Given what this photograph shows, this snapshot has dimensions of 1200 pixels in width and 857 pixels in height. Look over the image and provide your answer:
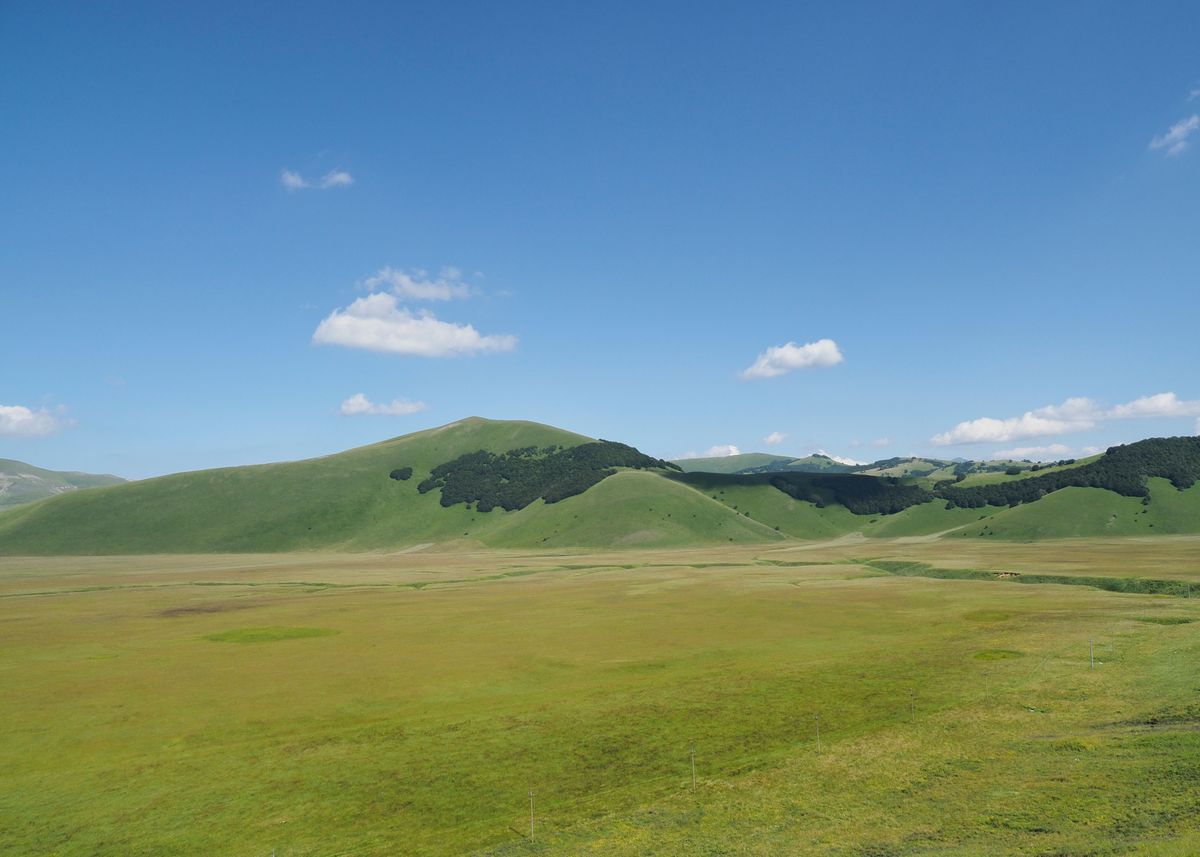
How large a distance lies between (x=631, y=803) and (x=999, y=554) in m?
153

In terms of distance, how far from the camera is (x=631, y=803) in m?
31.2

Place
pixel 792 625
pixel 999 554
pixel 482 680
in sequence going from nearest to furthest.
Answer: pixel 482 680 → pixel 792 625 → pixel 999 554

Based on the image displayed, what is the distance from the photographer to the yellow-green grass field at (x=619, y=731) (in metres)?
28.4

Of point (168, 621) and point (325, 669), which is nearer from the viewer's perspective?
point (325, 669)

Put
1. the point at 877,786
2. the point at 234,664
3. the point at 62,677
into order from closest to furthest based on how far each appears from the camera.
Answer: the point at 877,786 < the point at 62,677 < the point at 234,664

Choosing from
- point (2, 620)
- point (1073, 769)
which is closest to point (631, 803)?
point (1073, 769)

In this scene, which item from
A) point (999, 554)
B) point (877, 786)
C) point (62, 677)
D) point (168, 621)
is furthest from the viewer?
point (999, 554)

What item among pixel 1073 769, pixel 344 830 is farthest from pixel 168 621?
pixel 1073 769

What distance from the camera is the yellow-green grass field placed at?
93.2 ft

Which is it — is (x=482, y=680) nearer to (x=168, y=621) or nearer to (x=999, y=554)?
(x=168, y=621)

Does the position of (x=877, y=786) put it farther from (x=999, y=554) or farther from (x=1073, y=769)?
(x=999, y=554)

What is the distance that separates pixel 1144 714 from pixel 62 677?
7709cm

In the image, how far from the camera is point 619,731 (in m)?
40.8

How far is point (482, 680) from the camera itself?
177ft
